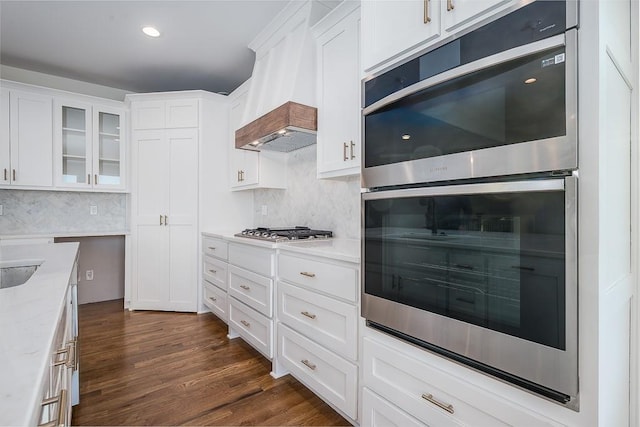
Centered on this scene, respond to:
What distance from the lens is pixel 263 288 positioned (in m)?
2.32

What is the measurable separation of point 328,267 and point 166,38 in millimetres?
2651

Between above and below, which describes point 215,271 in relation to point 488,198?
below

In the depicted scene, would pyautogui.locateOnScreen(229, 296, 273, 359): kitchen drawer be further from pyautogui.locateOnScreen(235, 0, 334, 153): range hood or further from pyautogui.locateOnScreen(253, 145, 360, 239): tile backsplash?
pyautogui.locateOnScreen(235, 0, 334, 153): range hood

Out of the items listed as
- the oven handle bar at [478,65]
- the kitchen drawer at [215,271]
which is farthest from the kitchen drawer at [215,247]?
the oven handle bar at [478,65]

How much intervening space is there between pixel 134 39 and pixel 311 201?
2.18m

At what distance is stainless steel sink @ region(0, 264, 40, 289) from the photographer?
1430mm

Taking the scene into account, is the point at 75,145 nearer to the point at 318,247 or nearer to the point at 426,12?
the point at 318,247

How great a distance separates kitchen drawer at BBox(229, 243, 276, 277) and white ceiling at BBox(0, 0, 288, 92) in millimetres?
1857

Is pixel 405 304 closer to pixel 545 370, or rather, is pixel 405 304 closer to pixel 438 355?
pixel 438 355

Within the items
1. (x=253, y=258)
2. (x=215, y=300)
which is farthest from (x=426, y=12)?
(x=215, y=300)

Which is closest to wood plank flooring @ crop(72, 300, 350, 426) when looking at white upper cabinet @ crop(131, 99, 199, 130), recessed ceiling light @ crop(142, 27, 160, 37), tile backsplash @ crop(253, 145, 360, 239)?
tile backsplash @ crop(253, 145, 360, 239)

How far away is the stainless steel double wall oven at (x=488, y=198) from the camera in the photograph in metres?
0.83

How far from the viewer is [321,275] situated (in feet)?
5.91

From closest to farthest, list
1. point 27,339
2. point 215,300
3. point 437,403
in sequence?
1. point 27,339
2. point 437,403
3. point 215,300
